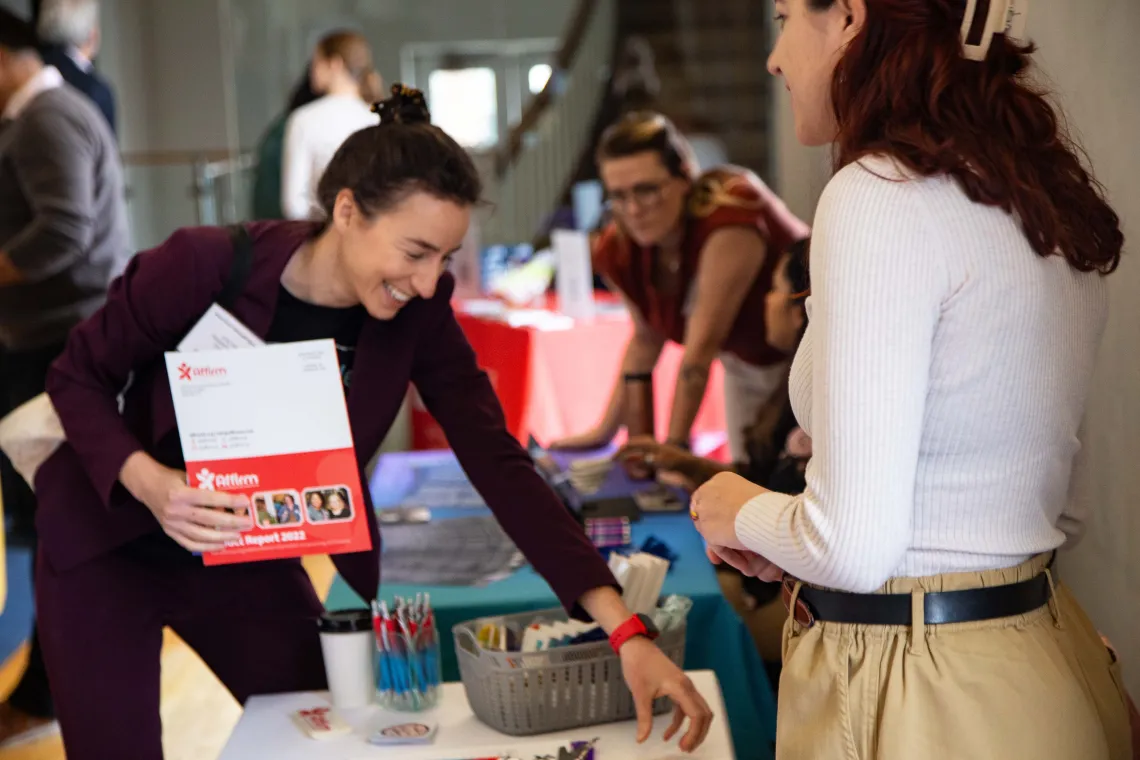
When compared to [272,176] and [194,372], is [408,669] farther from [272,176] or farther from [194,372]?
[272,176]

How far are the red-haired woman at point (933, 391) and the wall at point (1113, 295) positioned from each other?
54cm

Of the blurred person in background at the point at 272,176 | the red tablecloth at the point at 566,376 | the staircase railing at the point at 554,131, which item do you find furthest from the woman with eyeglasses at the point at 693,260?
the staircase railing at the point at 554,131

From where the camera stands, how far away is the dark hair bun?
1.71 m

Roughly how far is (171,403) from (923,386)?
1053mm

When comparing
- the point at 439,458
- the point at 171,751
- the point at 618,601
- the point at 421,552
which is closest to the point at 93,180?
the point at 439,458

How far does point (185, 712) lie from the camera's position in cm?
324

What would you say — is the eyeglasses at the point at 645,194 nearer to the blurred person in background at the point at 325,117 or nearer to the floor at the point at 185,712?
the floor at the point at 185,712

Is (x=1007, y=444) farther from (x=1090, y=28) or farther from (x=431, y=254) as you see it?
(x=1090, y=28)

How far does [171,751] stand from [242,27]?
21.4 feet

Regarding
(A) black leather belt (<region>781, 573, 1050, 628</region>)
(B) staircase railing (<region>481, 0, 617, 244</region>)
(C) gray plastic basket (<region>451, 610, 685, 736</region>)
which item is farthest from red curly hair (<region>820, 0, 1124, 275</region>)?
(B) staircase railing (<region>481, 0, 617, 244</region>)

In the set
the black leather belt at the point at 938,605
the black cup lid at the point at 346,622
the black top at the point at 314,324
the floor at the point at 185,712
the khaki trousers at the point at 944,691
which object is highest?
the black top at the point at 314,324

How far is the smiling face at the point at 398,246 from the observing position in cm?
164

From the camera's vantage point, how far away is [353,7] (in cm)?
832

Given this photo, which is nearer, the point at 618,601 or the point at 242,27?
the point at 618,601
